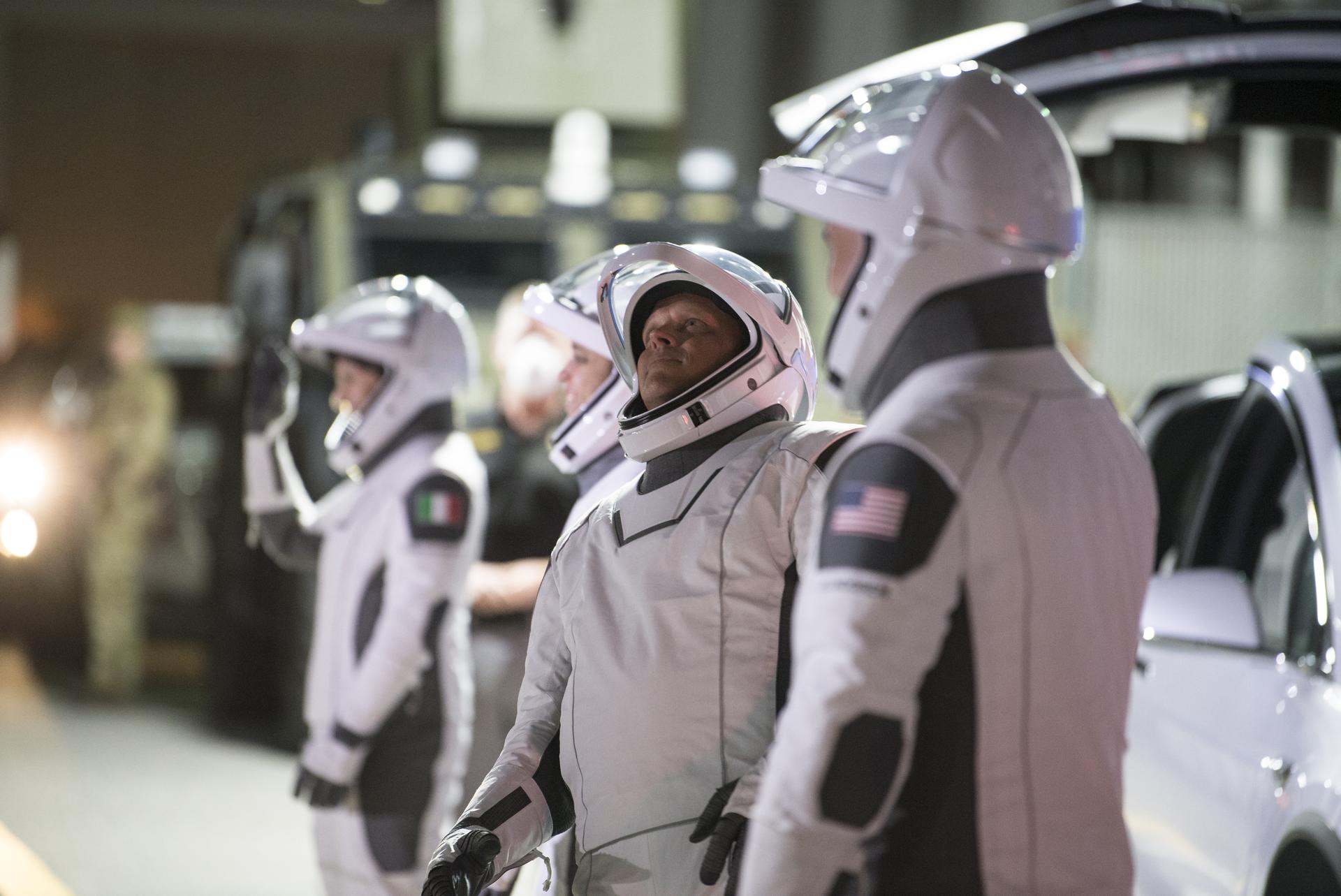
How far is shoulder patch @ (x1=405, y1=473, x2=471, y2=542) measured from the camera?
157 inches

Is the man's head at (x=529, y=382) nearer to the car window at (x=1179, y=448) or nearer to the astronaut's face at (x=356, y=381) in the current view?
the astronaut's face at (x=356, y=381)

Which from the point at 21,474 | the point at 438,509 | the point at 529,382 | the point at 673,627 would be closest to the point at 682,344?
the point at 673,627

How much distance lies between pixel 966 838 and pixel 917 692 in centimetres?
18

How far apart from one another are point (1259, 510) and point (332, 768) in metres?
2.31

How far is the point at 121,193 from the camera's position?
795 inches

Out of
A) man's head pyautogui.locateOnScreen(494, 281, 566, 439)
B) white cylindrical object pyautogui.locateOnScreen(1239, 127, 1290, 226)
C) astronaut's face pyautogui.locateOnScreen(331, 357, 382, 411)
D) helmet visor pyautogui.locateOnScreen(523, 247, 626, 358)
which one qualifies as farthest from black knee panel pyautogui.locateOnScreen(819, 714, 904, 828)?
white cylindrical object pyautogui.locateOnScreen(1239, 127, 1290, 226)

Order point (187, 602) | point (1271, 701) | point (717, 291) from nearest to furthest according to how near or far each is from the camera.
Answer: point (717, 291) < point (1271, 701) < point (187, 602)

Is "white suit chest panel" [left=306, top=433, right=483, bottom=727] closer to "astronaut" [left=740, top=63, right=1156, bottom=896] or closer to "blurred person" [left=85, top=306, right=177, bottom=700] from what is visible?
"astronaut" [left=740, top=63, right=1156, bottom=896]

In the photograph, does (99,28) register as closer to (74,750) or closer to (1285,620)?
(74,750)

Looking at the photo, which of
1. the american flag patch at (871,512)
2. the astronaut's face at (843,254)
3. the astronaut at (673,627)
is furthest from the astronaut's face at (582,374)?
the american flag patch at (871,512)

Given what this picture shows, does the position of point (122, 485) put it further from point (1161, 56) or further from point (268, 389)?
point (1161, 56)

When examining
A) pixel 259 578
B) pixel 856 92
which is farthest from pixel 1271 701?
pixel 259 578

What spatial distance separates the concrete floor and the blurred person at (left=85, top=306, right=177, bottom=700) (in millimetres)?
459

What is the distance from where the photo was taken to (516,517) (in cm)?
537
